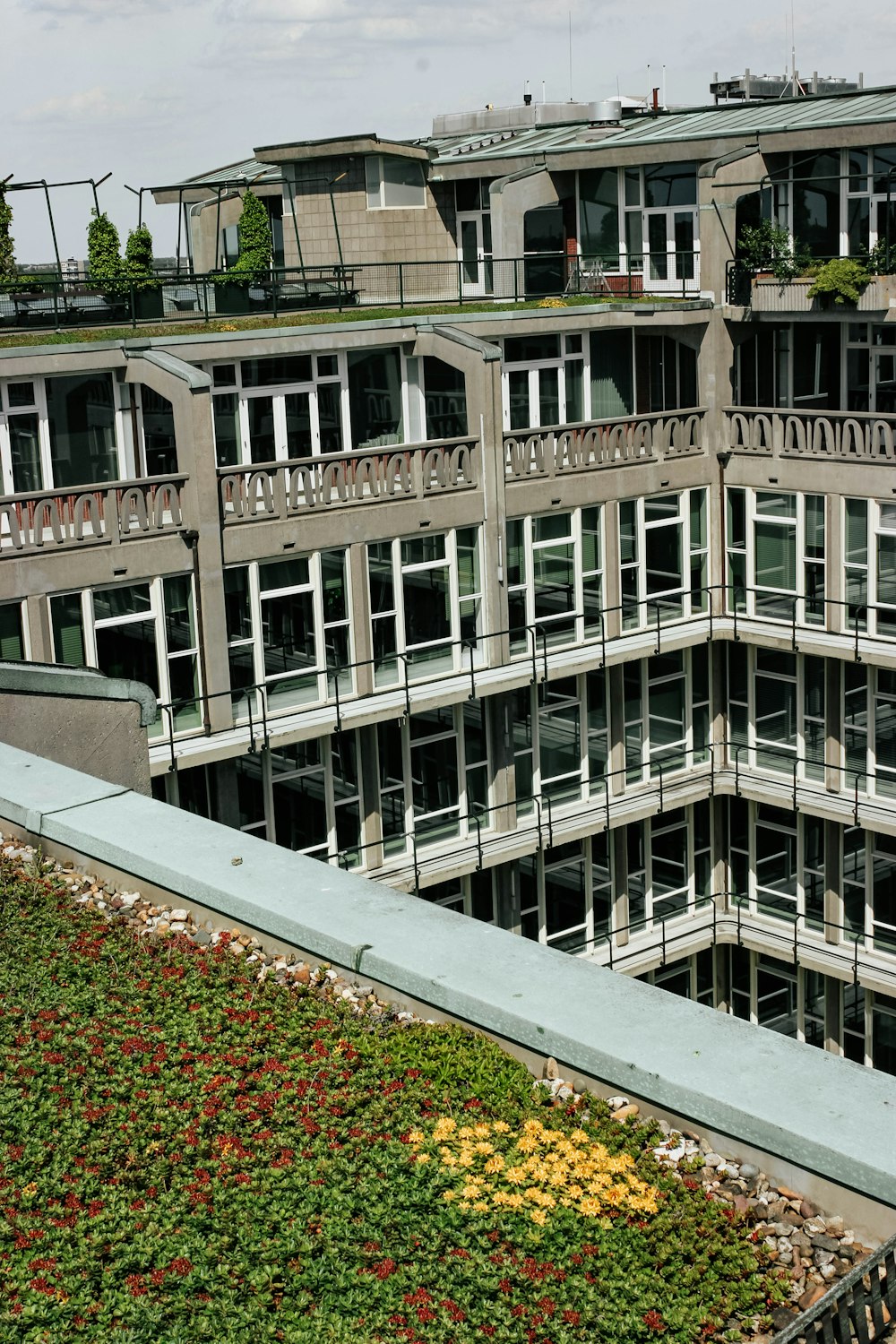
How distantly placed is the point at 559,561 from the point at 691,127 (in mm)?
10103

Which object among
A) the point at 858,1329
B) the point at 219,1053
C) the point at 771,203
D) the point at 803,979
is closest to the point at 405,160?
the point at 771,203

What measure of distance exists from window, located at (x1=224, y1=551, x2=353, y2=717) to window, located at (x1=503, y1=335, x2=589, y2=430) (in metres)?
5.93

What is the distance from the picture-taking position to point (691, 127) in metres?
33.7

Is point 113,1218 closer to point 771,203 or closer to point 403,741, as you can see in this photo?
point 403,741

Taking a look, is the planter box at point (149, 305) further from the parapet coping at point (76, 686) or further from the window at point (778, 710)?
the parapet coping at point (76, 686)

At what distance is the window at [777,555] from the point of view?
1220 inches

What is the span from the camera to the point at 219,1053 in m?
9.77

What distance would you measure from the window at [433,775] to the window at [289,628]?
2.08 metres

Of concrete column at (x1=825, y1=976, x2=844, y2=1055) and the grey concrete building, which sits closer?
the grey concrete building

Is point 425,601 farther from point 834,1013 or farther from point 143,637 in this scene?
point 834,1013

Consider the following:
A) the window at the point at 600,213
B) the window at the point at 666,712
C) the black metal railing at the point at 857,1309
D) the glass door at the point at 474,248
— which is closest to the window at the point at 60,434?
the window at the point at 666,712

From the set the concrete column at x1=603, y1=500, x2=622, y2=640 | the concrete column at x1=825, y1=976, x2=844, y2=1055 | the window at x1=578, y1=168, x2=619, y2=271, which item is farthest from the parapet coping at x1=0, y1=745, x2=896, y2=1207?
the window at x1=578, y1=168, x2=619, y2=271

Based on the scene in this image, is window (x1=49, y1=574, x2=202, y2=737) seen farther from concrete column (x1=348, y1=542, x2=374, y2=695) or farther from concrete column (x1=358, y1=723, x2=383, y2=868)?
concrete column (x1=358, y1=723, x2=383, y2=868)

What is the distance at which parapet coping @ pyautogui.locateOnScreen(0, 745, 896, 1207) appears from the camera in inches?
313
